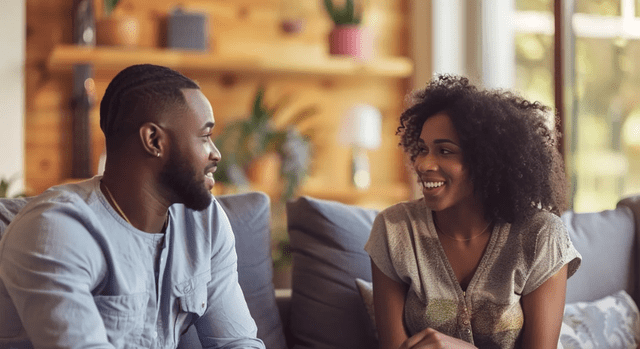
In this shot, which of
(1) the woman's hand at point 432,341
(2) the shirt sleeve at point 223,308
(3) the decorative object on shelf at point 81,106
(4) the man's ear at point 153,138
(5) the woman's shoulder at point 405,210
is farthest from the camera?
(3) the decorative object on shelf at point 81,106

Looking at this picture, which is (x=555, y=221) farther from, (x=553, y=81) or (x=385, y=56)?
(x=385, y=56)

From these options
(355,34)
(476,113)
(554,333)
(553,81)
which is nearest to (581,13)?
(553,81)

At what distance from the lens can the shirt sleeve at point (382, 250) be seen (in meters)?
1.58

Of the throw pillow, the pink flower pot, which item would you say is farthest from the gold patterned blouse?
the pink flower pot

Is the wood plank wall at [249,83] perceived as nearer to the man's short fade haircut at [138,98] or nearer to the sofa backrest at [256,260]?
the sofa backrest at [256,260]

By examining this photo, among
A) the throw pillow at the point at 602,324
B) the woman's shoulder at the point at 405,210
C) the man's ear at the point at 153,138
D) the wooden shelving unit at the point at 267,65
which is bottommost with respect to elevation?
the throw pillow at the point at 602,324

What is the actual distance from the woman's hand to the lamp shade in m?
2.22

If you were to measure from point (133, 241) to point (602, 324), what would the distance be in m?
1.31

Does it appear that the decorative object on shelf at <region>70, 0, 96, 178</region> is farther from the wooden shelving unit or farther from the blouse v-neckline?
the blouse v-neckline

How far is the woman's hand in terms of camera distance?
4.66 ft

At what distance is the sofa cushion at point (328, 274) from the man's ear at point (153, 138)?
0.71 m

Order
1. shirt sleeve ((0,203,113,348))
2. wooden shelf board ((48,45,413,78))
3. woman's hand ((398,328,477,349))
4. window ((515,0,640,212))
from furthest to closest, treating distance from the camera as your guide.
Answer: wooden shelf board ((48,45,413,78)) < window ((515,0,640,212)) < woman's hand ((398,328,477,349)) < shirt sleeve ((0,203,113,348))

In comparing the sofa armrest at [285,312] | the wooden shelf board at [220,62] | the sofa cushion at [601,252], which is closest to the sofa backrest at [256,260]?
the sofa armrest at [285,312]

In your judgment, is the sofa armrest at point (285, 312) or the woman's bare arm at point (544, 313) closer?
the woman's bare arm at point (544, 313)
